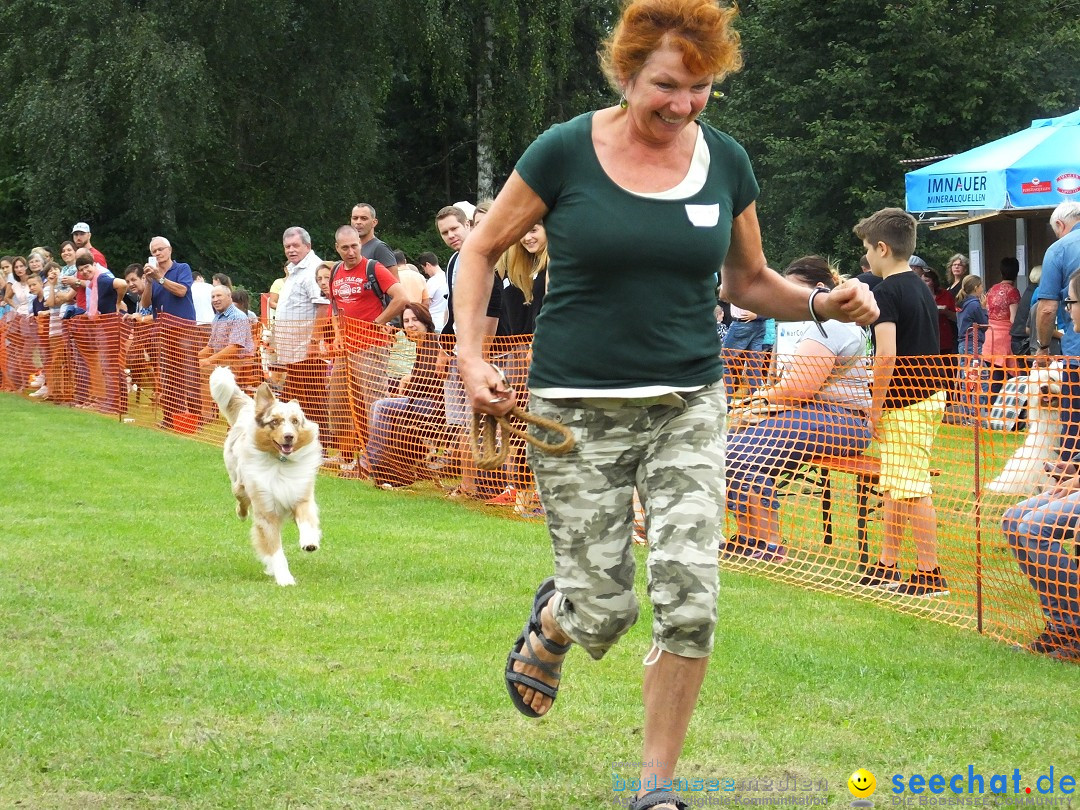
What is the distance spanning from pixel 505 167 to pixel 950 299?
18.8 m

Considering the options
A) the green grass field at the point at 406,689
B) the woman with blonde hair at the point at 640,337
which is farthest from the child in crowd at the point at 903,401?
the woman with blonde hair at the point at 640,337

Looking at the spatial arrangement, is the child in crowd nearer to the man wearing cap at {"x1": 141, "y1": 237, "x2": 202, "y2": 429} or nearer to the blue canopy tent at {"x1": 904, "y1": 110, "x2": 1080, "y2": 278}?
the blue canopy tent at {"x1": 904, "y1": 110, "x2": 1080, "y2": 278}

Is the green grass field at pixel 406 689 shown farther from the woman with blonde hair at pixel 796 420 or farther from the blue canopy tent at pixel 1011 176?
the blue canopy tent at pixel 1011 176

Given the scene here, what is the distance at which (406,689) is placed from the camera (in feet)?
16.7

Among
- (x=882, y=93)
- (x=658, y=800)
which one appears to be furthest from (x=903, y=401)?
(x=882, y=93)

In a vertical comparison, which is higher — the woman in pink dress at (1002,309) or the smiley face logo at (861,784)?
the woman in pink dress at (1002,309)

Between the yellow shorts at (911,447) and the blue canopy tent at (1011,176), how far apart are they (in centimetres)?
714

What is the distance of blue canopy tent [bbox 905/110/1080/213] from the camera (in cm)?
1347

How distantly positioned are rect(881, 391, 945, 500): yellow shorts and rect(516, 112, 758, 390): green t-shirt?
364 cm

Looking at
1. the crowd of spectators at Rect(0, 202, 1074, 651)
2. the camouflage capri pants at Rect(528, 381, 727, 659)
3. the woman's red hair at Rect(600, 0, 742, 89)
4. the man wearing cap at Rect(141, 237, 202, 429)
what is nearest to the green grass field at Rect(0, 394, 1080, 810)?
the camouflage capri pants at Rect(528, 381, 727, 659)

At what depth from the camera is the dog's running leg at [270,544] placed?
7.37 m

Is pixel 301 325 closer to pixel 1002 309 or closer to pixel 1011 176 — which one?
pixel 1011 176

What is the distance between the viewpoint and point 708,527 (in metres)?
3.61

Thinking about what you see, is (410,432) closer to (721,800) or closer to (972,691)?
(972,691)
